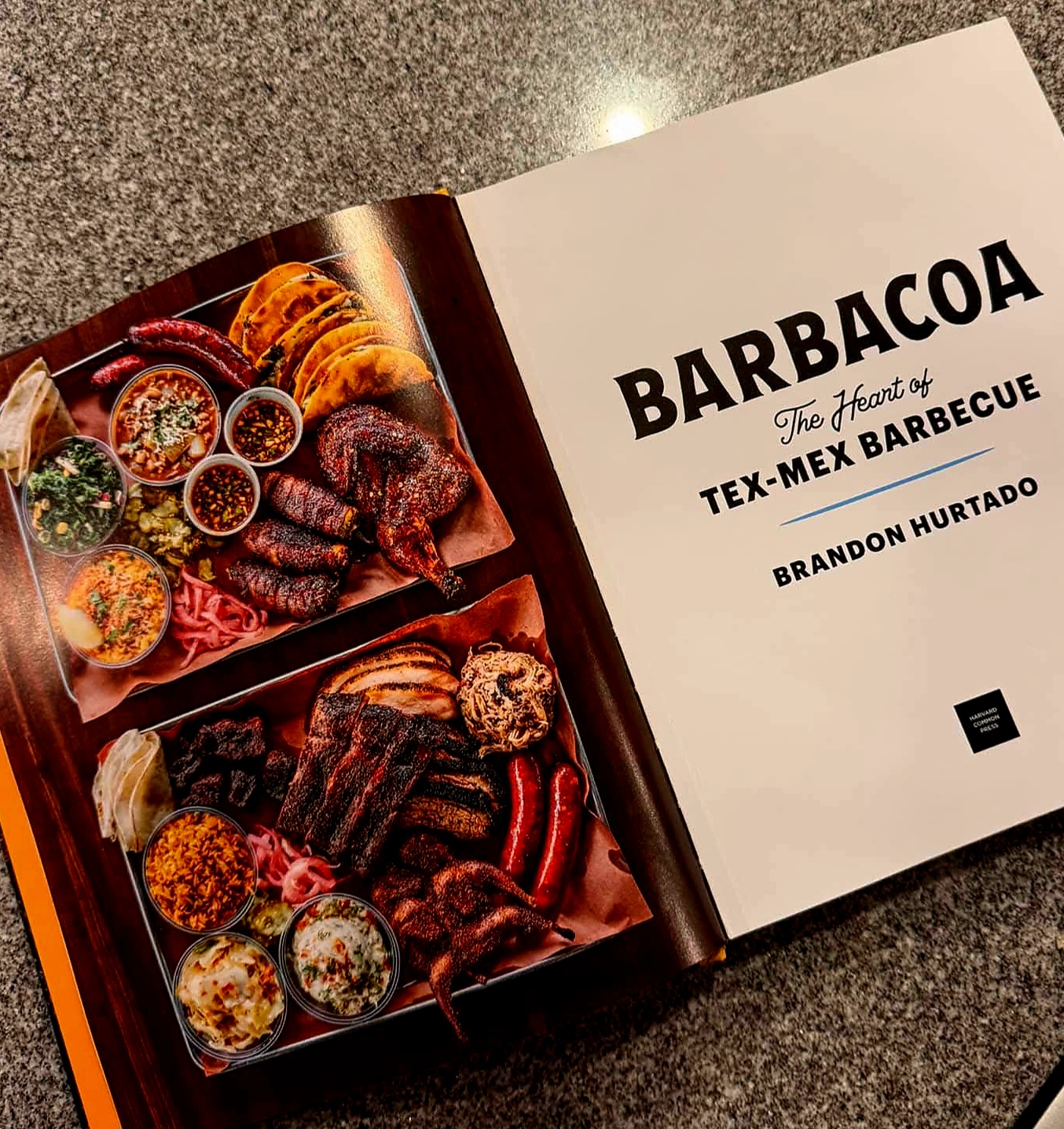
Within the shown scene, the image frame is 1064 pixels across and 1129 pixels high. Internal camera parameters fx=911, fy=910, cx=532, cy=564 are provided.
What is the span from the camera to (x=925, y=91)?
740 millimetres

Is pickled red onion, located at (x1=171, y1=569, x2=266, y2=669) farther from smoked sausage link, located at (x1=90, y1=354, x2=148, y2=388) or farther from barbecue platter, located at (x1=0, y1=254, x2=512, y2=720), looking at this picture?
smoked sausage link, located at (x1=90, y1=354, x2=148, y2=388)

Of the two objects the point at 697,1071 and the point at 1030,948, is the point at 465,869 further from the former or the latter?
the point at 1030,948

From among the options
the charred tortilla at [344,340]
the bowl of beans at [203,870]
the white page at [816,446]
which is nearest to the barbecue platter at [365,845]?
the bowl of beans at [203,870]

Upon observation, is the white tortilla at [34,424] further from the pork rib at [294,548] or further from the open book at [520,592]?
the pork rib at [294,548]

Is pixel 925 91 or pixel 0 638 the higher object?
pixel 925 91

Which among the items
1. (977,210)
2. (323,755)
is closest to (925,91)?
(977,210)

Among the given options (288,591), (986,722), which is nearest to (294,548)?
(288,591)

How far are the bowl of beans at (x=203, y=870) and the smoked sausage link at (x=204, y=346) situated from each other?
1.07ft

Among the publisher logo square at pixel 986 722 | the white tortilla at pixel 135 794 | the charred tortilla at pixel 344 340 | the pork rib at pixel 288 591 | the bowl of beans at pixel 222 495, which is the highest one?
the charred tortilla at pixel 344 340

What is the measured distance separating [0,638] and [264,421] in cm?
27

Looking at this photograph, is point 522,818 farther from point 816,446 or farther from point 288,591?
point 816,446

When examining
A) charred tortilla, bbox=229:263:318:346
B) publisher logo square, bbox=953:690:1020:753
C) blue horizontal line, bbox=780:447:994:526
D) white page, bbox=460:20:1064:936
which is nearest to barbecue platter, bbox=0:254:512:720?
charred tortilla, bbox=229:263:318:346

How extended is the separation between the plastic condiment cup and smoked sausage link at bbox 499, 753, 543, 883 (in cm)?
10

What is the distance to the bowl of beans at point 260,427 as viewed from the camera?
2.28 ft
